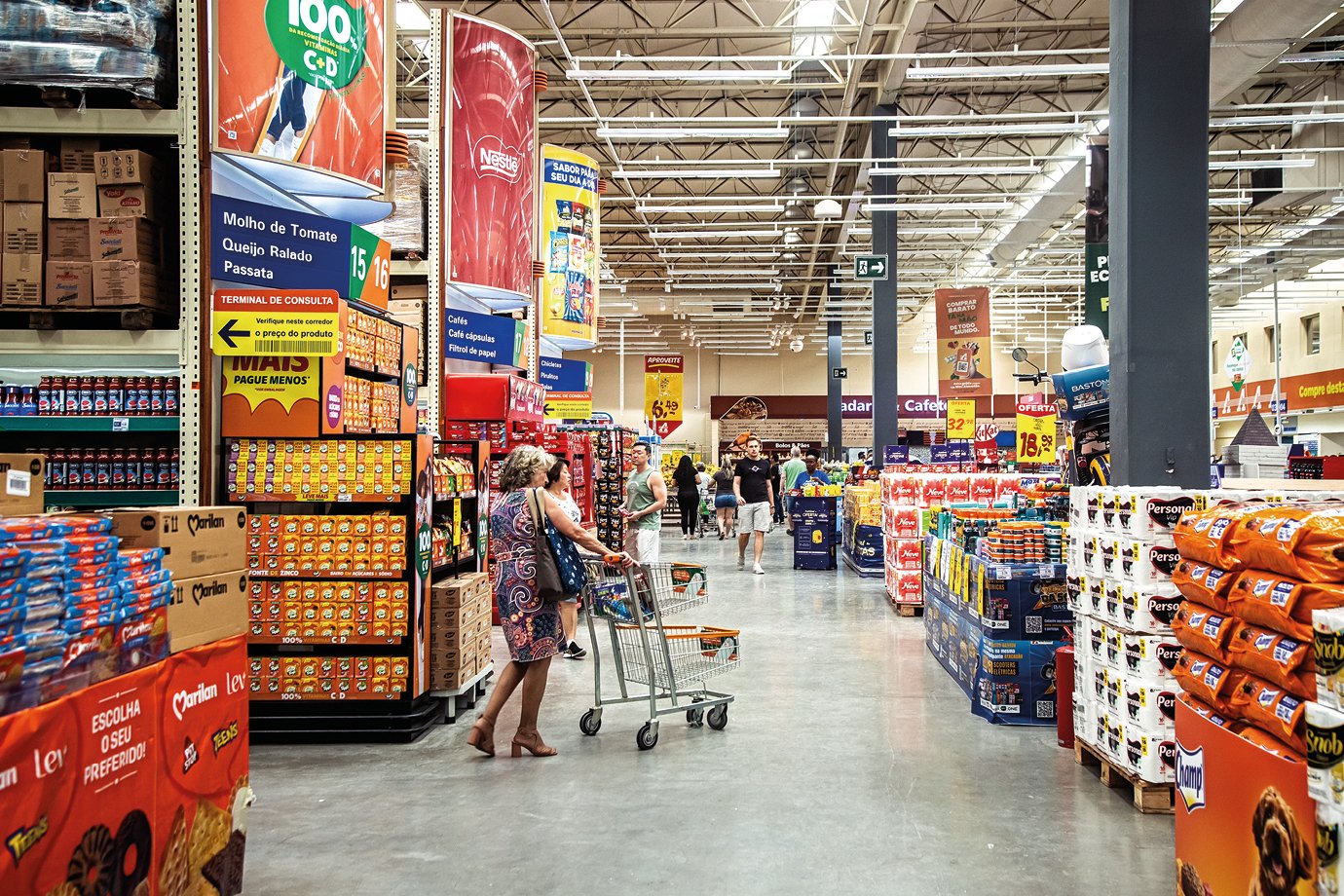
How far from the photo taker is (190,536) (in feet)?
10.1

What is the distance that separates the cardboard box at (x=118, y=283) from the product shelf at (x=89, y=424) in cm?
81

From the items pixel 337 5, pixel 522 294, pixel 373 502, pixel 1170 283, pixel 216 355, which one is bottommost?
pixel 373 502

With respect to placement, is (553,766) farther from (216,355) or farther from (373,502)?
(216,355)

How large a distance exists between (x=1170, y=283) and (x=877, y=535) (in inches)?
351

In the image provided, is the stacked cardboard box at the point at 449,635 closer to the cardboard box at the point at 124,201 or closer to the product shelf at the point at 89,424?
the product shelf at the point at 89,424

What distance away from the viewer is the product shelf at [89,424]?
16.4 ft

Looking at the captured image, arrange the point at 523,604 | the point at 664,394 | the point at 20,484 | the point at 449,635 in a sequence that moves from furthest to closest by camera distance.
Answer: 1. the point at 664,394
2. the point at 449,635
3. the point at 523,604
4. the point at 20,484

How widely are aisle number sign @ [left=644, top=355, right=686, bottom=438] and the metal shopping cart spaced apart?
14.9 m

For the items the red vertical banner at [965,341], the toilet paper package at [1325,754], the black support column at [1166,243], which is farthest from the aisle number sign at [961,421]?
the toilet paper package at [1325,754]

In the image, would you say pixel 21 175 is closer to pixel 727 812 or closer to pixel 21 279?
pixel 21 279

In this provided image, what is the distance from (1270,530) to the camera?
2.73m

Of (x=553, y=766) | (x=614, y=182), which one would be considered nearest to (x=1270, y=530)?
(x=553, y=766)

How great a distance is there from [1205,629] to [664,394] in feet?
60.8

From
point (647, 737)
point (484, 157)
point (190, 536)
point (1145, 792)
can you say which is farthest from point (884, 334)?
point (190, 536)
